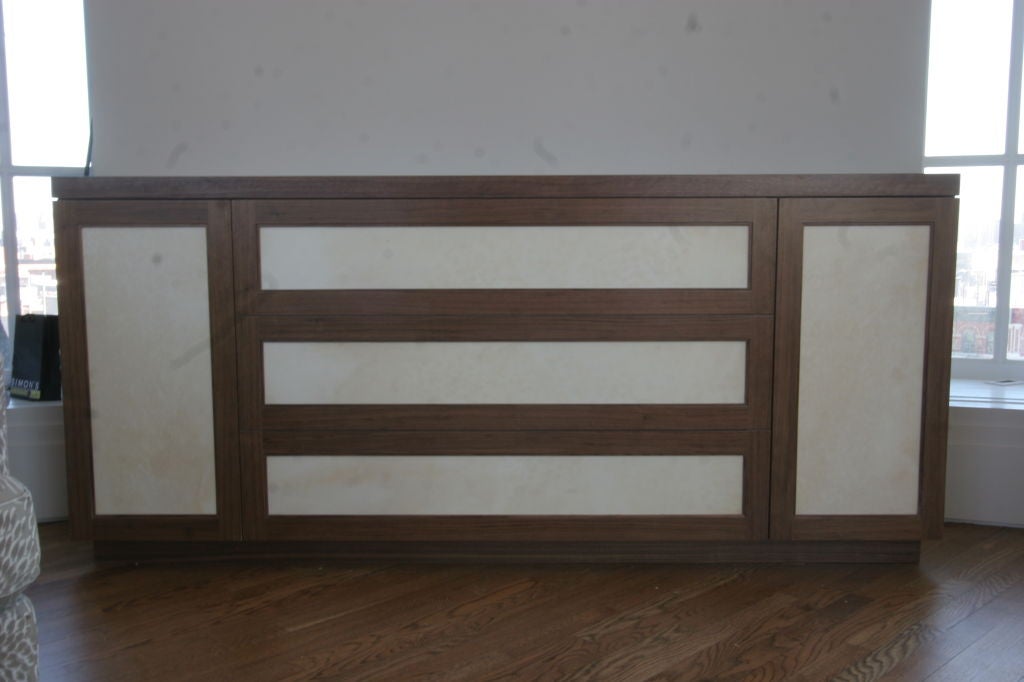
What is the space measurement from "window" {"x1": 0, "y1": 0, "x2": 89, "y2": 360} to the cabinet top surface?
33.9 inches

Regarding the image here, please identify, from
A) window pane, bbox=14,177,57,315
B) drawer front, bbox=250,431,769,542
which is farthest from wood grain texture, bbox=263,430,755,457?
window pane, bbox=14,177,57,315

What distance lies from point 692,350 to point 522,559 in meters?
0.69

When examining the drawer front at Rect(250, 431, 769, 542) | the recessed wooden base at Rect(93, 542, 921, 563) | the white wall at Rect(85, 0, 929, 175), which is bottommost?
the recessed wooden base at Rect(93, 542, 921, 563)

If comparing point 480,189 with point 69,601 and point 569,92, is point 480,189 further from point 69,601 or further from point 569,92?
point 69,601

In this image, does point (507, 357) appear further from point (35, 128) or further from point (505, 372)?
point (35, 128)

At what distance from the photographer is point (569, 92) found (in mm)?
2352

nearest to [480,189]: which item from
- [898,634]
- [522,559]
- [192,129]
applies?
[522,559]

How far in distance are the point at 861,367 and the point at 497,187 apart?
975 mm

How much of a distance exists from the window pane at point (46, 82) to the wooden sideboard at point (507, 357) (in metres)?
0.88

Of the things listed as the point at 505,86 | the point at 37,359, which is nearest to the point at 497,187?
the point at 505,86

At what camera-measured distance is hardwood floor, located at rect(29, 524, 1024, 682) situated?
1461mm

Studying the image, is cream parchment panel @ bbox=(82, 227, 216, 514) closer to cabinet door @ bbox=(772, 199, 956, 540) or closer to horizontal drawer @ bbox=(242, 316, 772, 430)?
horizontal drawer @ bbox=(242, 316, 772, 430)

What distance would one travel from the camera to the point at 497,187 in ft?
5.82

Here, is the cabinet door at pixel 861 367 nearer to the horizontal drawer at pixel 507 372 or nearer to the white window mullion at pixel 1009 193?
the horizontal drawer at pixel 507 372
